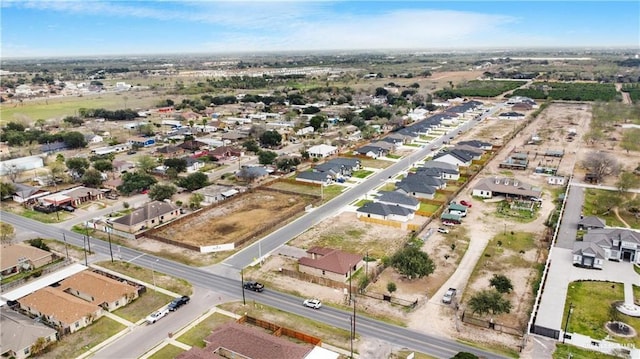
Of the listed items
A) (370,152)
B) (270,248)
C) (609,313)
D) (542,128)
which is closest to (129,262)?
(270,248)

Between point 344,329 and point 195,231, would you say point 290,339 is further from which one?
point 195,231

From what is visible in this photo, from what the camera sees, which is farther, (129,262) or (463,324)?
(129,262)

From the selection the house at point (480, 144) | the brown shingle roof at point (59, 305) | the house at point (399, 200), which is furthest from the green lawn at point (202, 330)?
the house at point (480, 144)

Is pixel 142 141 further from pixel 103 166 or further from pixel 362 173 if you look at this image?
pixel 362 173

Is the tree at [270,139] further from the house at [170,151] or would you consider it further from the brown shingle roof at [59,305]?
the brown shingle roof at [59,305]

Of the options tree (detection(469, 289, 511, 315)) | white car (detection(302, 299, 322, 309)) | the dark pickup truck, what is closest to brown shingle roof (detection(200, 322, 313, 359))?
white car (detection(302, 299, 322, 309))

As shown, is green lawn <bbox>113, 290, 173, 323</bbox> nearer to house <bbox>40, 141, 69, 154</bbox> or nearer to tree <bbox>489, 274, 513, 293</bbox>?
tree <bbox>489, 274, 513, 293</bbox>

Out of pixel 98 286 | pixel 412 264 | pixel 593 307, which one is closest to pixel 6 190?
pixel 98 286
